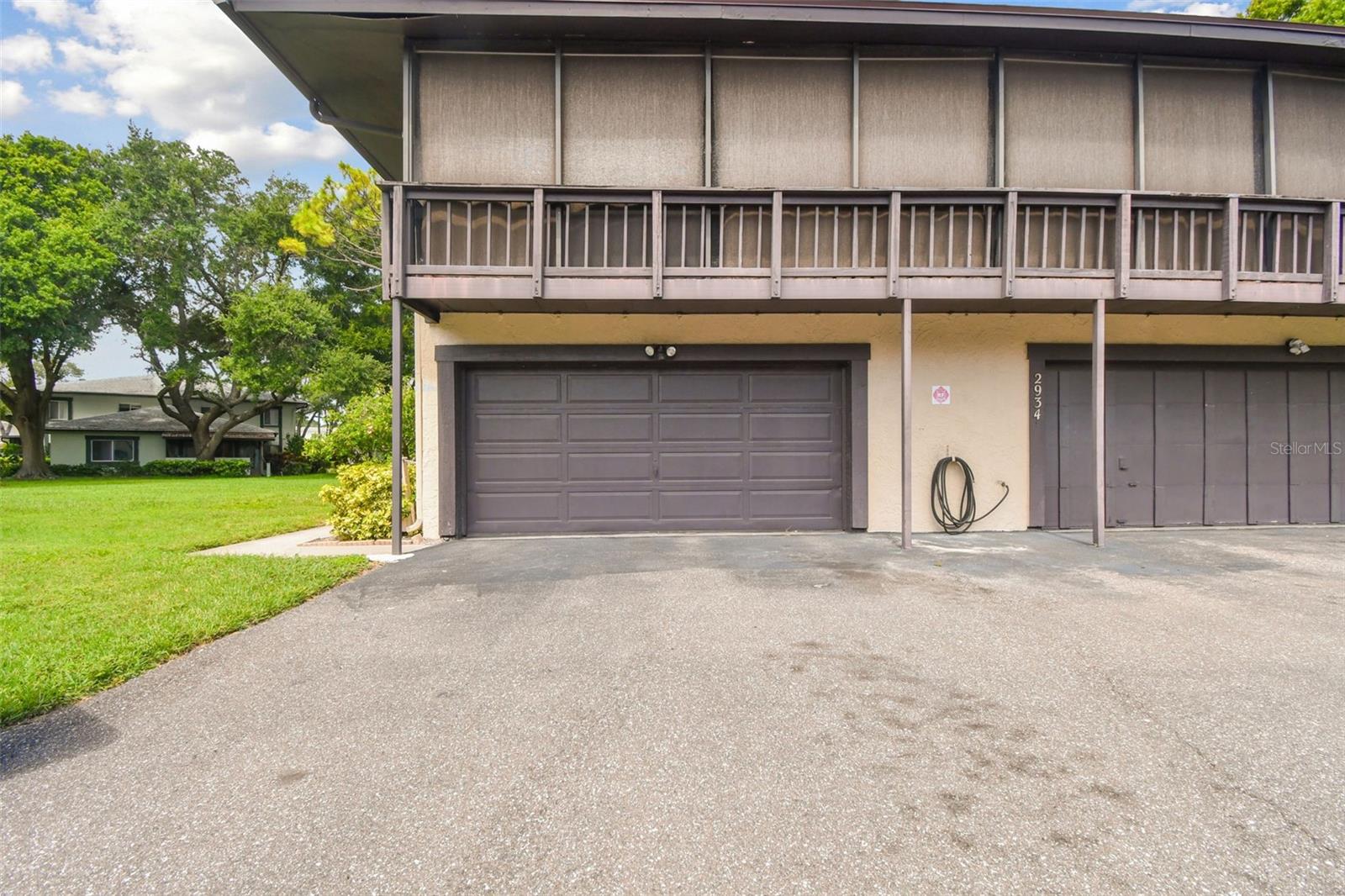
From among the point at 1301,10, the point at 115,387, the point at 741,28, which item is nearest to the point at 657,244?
the point at 741,28

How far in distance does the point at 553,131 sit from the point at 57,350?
93.0ft

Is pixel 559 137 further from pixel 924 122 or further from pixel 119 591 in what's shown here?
pixel 119 591

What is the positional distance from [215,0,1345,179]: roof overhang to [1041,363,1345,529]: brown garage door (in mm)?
3545

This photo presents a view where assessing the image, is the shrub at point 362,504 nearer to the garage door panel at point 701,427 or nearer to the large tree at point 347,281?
the garage door panel at point 701,427

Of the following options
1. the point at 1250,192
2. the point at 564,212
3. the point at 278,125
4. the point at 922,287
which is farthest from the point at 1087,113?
the point at 278,125

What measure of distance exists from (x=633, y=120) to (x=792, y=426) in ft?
13.1

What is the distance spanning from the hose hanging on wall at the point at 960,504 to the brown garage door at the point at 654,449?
44.1 inches

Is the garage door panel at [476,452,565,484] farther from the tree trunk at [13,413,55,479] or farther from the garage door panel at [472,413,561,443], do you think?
the tree trunk at [13,413,55,479]

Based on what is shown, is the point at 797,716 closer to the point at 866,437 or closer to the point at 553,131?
the point at 866,437

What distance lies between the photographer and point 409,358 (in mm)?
21406

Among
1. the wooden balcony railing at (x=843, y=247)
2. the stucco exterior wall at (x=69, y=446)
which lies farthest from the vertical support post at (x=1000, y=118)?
the stucco exterior wall at (x=69, y=446)

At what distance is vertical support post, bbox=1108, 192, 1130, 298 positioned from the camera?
20.7ft

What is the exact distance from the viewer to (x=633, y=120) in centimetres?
689

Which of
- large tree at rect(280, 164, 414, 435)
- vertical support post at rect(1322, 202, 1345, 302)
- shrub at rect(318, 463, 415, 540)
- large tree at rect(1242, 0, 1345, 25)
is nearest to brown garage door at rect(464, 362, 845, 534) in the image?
shrub at rect(318, 463, 415, 540)
